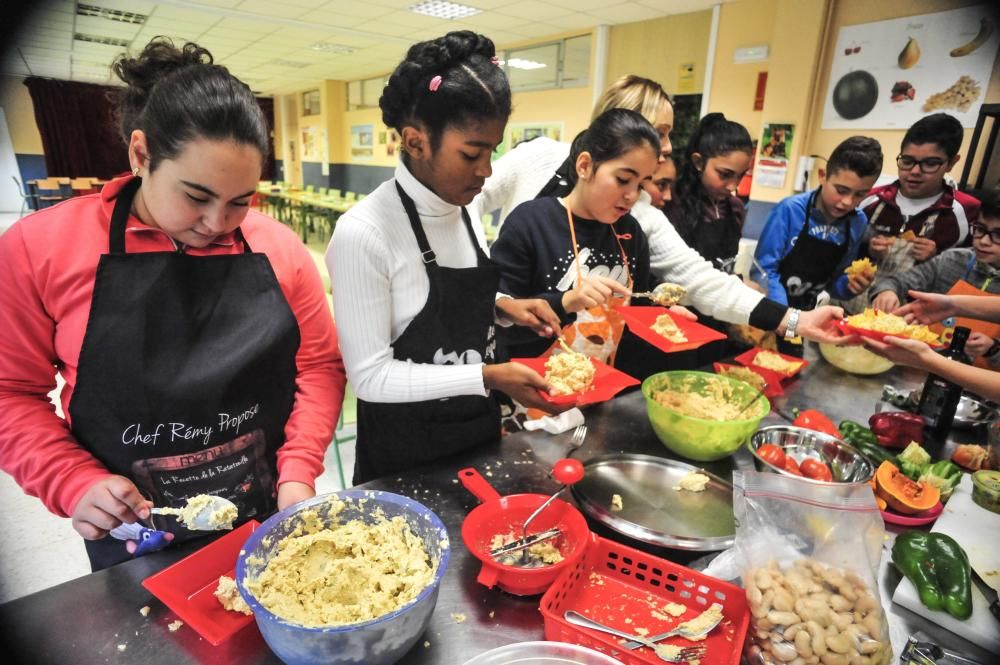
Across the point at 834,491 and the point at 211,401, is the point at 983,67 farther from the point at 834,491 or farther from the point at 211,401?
the point at 211,401

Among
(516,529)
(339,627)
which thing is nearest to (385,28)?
(516,529)

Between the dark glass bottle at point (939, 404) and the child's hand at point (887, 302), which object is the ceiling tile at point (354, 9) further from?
the dark glass bottle at point (939, 404)

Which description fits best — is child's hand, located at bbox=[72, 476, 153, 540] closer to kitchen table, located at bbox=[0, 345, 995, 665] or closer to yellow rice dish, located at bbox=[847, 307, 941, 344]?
kitchen table, located at bbox=[0, 345, 995, 665]

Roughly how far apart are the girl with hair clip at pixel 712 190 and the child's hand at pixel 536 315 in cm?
127

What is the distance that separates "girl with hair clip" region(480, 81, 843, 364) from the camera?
80.5 inches

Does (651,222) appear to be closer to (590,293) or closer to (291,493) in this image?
(590,293)

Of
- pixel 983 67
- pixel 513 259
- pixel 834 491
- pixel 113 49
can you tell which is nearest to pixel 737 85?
pixel 983 67

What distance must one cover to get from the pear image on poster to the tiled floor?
19.7 feet

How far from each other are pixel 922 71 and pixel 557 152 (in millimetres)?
4782

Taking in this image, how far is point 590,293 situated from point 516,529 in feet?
2.92

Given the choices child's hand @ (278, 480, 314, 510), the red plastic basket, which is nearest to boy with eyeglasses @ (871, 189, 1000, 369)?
the red plastic basket

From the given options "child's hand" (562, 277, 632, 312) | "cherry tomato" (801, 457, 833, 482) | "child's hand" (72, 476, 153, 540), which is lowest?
"cherry tomato" (801, 457, 833, 482)

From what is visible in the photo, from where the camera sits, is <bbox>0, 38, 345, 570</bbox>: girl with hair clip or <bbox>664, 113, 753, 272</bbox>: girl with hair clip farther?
<bbox>664, 113, 753, 272</bbox>: girl with hair clip

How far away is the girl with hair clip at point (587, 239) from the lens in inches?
71.1
